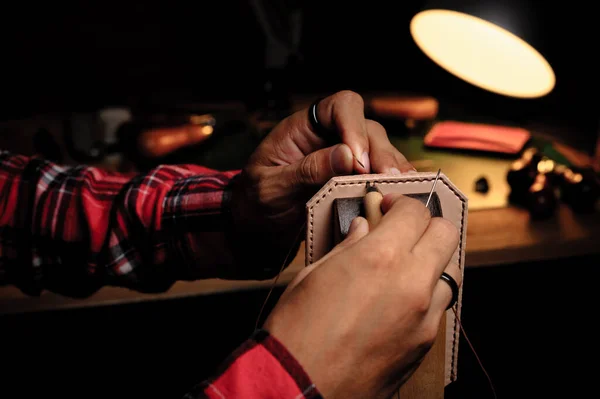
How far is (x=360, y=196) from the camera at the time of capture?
2.24ft

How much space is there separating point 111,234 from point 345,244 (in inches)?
24.7

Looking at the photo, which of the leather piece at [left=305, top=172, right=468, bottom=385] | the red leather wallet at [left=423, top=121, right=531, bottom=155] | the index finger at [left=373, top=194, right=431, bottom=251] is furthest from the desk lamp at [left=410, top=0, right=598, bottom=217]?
the index finger at [left=373, top=194, right=431, bottom=251]

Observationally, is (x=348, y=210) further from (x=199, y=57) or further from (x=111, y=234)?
(x=199, y=57)

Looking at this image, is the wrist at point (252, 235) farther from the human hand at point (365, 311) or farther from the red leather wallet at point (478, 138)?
the red leather wallet at point (478, 138)

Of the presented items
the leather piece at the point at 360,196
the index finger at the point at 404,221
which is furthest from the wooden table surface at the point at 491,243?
the index finger at the point at 404,221

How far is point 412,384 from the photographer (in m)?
0.68

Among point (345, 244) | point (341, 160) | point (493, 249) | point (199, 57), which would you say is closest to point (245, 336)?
point (493, 249)

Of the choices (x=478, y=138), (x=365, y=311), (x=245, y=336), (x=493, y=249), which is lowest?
(x=245, y=336)

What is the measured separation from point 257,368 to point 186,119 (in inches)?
56.9

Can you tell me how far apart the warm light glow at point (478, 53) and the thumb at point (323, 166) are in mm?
749

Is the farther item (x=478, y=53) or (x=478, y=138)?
(x=478, y=138)

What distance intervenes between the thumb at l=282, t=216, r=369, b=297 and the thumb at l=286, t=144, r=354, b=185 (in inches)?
6.8

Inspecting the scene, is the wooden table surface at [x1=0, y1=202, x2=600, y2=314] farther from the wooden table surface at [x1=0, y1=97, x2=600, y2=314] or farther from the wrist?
the wrist

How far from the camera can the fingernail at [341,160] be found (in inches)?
31.2
